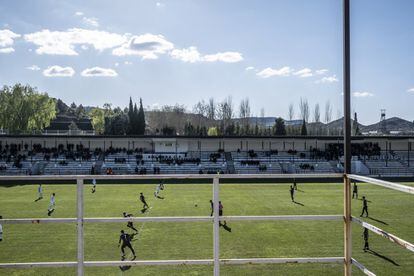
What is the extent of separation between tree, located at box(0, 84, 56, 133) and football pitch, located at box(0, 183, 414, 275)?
55973 millimetres

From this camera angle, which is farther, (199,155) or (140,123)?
(140,123)

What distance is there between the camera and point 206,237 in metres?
19.3

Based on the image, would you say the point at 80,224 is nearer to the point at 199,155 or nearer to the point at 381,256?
the point at 381,256

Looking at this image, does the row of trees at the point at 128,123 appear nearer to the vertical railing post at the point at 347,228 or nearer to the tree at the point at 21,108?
the tree at the point at 21,108

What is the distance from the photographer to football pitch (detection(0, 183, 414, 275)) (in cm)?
1459

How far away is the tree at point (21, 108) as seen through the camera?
83.0m

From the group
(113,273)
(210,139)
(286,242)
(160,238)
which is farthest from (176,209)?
(210,139)

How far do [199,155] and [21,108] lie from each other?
40878 millimetres

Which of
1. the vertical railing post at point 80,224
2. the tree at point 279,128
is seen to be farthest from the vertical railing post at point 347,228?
the tree at point 279,128

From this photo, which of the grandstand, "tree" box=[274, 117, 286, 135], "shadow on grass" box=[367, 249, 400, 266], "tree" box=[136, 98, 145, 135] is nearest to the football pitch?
"shadow on grass" box=[367, 249, 400, 266]

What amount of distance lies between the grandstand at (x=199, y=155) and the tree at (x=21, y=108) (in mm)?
20370

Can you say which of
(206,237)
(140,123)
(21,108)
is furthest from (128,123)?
(206,237)

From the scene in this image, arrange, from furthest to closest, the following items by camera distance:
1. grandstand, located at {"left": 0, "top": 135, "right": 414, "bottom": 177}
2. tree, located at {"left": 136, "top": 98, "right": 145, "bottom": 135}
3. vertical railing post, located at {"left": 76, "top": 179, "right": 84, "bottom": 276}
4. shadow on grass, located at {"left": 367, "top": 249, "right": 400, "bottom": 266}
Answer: tree, located at {"left": 136, "top": 98, "right": 145, "bottom": 135}, grandstand, located at {"left": 0, "top": 135, "right": 414, "bottom": 177}, shadow on grass, located at {"left": 367, "top": 249, "right": 400, "bottom": 266}, vertical railing post, located at {"left": 76, "top": 179, "right": 84, "bottom": 276}

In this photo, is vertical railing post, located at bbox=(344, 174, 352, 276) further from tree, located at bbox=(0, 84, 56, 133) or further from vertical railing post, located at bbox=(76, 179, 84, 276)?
tree, located at bbox=(0, 84, 56, 133)
